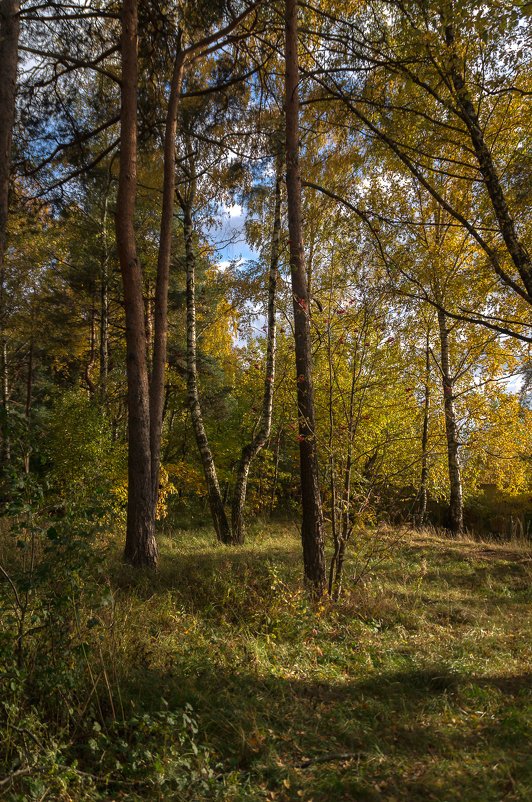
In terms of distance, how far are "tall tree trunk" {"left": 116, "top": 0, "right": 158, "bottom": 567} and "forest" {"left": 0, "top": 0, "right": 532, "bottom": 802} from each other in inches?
1.4

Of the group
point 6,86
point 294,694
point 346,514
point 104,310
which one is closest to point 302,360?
point 346,514

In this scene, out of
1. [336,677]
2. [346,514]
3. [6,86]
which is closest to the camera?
[336,677]

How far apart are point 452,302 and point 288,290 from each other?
3808mm

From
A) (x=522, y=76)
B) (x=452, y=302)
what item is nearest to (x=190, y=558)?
(x=452, y=302)

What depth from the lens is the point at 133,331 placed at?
236 inches

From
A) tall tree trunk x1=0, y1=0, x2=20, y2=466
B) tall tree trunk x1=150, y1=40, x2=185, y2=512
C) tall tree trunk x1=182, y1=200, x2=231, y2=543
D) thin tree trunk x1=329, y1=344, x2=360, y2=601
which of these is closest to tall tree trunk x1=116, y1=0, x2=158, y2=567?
tall tree trunk x1=150, y1=40, x2=185, y2=512

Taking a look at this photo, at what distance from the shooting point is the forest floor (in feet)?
7.46

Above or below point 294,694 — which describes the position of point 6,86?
above

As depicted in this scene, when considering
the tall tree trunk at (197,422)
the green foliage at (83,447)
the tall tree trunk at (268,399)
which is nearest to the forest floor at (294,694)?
the tall tree trunk at (197,422)

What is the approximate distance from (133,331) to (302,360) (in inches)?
94.9

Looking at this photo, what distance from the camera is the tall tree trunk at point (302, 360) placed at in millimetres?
5625

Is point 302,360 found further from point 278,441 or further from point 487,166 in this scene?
point 487,166

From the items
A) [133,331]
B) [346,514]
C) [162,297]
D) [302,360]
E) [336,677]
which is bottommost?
[336,677]

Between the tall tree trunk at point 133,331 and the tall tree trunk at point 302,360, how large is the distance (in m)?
2.18
